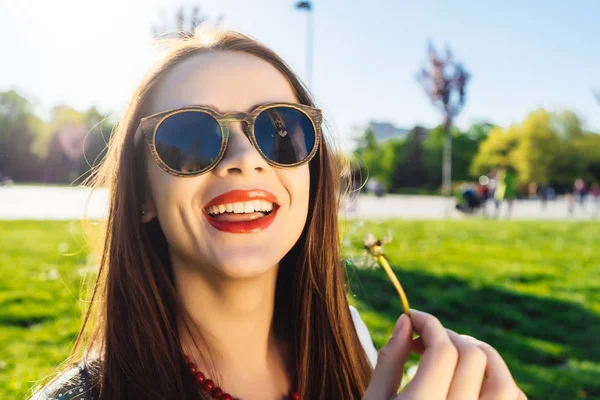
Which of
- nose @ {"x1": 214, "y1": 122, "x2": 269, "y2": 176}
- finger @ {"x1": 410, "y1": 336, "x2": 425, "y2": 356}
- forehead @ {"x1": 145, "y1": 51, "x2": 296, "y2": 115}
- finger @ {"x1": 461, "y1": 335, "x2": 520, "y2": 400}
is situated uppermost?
forehead @ {"x1": 145, "y1": 51, "x2": 296, "y2": 115}

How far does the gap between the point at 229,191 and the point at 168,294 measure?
347mm

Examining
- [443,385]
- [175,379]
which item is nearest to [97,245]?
[175,379]

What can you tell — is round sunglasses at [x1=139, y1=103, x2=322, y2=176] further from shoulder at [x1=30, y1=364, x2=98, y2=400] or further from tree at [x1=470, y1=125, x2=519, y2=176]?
tree at [x1=470, y1=125, x2=519, y2=176]

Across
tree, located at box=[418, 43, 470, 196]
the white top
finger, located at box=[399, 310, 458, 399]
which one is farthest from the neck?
tree, located at box=[418, 43, 470, 196]

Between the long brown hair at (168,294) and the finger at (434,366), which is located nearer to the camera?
the finger at (434,366)

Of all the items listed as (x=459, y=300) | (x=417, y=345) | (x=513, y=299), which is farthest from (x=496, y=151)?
(x=417, y=345)

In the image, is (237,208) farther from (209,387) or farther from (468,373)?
(468,373)

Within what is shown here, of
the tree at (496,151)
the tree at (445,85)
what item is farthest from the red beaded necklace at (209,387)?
the tree at (496,151)

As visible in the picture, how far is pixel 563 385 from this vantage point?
342 centimetres

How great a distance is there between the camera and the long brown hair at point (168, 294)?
1218 mm

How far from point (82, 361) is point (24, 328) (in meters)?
3.45

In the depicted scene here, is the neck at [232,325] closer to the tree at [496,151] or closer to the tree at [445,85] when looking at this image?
the tree at [445,85]

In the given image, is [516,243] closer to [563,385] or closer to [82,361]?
[563,385]

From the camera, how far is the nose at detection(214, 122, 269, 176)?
1179mm
